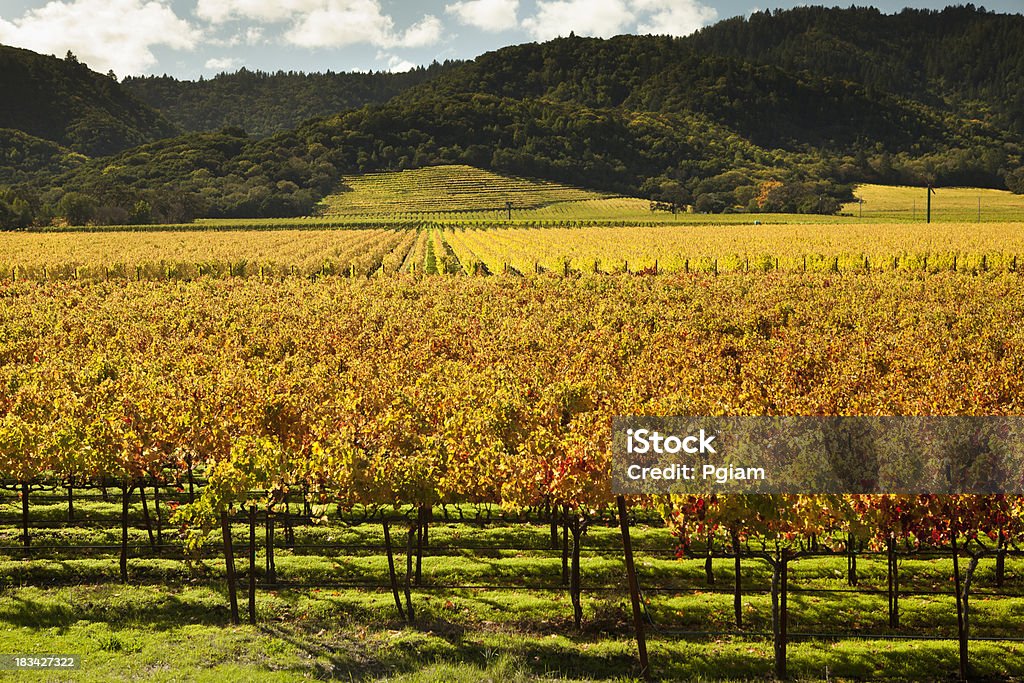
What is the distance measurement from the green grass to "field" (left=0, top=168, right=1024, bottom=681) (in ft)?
0.31

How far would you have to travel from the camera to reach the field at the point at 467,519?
20094mm

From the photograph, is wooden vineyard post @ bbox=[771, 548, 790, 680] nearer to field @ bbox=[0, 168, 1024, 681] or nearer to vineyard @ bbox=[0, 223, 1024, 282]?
field @ bbox=[0, 168, 1024, 681]

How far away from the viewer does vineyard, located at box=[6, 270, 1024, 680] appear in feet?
66.7

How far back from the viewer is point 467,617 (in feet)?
74.5

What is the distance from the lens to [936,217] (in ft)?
550

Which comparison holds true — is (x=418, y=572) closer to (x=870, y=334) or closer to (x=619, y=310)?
(x=870, y=334)

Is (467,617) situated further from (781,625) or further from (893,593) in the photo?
(893,593)

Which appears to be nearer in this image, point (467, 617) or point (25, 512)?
→ point (467, 617)

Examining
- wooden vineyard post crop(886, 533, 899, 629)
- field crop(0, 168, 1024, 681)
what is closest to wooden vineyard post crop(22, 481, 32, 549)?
field crop(0, 168, 1024, 681)

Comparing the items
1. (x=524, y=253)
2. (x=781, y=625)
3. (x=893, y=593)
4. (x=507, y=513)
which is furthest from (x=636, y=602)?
(x=524, y=253)

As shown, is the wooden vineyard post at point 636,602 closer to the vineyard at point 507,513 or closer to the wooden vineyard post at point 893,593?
the vineyard at point 507,513

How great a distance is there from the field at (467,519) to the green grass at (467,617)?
9 cm

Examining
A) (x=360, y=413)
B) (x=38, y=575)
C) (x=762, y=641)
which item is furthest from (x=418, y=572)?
(x=38, y=575)

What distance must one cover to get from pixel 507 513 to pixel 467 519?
5.12 feet
